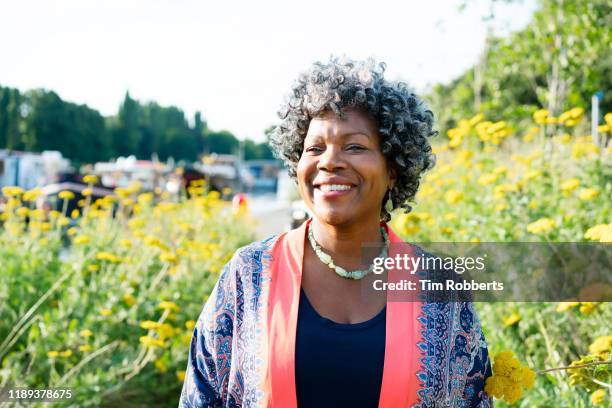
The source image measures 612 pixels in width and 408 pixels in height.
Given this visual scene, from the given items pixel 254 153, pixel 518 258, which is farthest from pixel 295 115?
pixel 254 153

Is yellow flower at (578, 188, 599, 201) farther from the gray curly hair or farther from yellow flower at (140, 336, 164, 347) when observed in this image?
yellow flower at (140, 336, 164, 347)

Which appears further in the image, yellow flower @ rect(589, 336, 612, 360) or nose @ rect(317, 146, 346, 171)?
yellow flower @ rect(589, 336, 612, 360)

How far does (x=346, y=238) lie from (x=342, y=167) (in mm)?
234

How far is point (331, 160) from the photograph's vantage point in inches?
64.9

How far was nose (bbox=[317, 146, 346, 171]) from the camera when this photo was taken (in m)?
1.65

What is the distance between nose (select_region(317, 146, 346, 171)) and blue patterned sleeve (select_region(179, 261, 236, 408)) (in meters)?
0.42

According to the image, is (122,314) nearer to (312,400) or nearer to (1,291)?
(1,291)

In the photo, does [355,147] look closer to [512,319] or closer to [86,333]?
[512,319]

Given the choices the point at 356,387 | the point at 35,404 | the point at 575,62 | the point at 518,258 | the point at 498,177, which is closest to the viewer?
the point at 356,387

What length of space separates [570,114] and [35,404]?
3.61 m

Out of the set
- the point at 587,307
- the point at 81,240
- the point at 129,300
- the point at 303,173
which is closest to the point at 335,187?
the point at 303,173

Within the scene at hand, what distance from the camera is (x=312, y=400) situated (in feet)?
5.17

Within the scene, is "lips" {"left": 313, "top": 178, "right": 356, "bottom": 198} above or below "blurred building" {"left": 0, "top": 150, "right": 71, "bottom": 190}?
below

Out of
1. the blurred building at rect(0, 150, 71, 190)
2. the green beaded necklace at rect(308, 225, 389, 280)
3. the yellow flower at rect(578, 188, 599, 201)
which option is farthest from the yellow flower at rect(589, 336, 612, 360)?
the blurred building at rect(0, 150, 71, 190)
